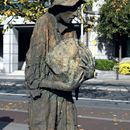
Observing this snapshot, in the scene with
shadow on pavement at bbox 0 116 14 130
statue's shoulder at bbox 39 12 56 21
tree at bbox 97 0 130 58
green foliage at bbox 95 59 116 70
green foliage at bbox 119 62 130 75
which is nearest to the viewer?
statue's shoulder at bbox 39 12 56 21

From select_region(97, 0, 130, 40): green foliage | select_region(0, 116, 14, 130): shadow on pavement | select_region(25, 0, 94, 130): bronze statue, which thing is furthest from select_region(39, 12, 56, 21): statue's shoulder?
select_region(97, 0, 130, 40): green foliage

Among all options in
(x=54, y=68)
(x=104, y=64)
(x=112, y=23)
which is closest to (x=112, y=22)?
(x=112, y=23)

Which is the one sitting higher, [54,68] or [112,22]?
[112,22]

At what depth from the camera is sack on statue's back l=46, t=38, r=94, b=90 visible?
163 inches

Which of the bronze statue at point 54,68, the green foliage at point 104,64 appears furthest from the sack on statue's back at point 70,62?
the green foliage at point 104,64

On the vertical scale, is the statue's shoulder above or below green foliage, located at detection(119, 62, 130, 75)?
above

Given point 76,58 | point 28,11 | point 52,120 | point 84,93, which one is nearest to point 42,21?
Result: point 76,58

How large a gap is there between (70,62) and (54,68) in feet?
0.62

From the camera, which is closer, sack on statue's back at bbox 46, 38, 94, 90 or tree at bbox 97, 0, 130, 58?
sack on statue's back at bbox 46, 38, 94, 90

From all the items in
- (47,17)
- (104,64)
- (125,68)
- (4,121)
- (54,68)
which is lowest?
(4,121)

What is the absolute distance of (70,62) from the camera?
4.16 m

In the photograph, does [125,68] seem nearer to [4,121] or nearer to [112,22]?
[112,22]

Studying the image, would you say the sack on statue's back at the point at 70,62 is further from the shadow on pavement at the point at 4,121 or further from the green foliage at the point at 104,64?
the green foliage at the point at 104,64

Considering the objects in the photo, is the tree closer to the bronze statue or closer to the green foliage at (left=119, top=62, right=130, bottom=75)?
the green foliage at (left=119, top=62, right=130, bottom=75)
